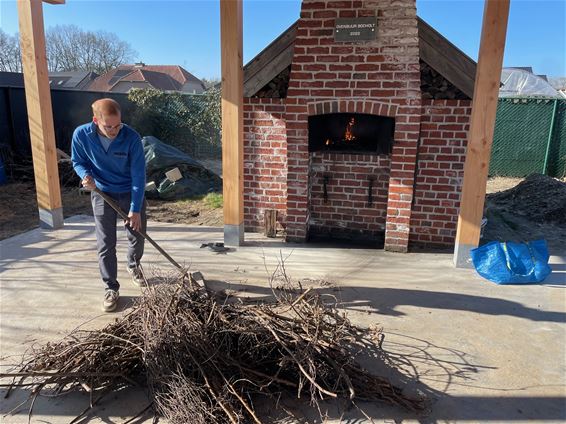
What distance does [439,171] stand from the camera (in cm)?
489

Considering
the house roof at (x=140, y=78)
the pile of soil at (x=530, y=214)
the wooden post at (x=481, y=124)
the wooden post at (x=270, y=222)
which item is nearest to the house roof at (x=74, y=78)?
the house roof at (x=140, y=78)

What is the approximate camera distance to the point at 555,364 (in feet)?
9.14

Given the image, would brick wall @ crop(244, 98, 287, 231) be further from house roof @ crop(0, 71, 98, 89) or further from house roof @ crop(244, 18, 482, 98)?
house roof @ crop(0, 71, 98, 89)

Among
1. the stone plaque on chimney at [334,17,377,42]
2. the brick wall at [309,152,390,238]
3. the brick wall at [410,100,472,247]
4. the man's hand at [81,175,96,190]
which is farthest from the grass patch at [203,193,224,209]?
the man's hand at [81,175,96,190]

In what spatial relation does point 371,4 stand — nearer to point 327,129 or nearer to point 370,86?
point 370,86

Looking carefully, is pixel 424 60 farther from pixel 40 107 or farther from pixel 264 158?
pixel 40 107

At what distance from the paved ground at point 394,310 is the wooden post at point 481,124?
0.42 m

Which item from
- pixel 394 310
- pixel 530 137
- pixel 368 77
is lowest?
pixel 394 310

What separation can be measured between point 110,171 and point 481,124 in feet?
11.3

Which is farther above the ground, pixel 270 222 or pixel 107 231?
pixel 107 231

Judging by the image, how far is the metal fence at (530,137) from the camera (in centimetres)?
1045

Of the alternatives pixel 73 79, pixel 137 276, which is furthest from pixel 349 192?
pixel 73 79

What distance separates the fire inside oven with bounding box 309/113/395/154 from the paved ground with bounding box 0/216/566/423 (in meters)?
1.30

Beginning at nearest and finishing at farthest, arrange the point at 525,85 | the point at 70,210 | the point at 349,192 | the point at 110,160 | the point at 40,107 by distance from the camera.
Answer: the point at 110,160 → the point at 40,107 → the point at 349,192 → the point at 70,210 → the point at 525,85
